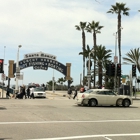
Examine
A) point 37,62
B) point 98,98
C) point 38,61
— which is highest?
point 38,61

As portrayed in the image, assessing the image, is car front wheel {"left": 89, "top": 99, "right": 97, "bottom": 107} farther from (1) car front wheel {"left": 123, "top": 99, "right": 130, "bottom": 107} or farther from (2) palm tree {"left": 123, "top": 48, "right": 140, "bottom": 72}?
(2) palm tree {"left": 123, "top": 48, "right": 140, "bottom": 72}

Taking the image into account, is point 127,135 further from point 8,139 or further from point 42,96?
point 42,96

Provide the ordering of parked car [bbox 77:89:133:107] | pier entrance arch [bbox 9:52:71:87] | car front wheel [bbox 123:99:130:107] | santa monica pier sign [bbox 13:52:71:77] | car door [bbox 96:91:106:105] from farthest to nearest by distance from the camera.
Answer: santa monica pier sign [bbox 13:52:71:77] < pier entrance arch [bbox 9:52:71:87] < car front wheel [bbox 123:99:130:107] < car door [bbox 96:91:106:105] < parked car [bbox 77:89:133:107]

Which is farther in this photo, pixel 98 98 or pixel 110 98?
pixel 110 98

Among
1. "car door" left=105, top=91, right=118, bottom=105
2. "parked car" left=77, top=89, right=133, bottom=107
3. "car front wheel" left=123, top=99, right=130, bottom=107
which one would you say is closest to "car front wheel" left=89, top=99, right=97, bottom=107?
"parked car" left=77, top=89, right=133, bottom=107

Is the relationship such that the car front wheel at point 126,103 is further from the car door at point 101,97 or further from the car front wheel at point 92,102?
the car front wheel at point 92,102

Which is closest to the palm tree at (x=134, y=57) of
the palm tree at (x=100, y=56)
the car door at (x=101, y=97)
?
the palm tree at (x=100, y=56)

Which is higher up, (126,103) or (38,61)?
(38,61)

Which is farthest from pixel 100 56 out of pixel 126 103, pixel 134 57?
pixel 126 103

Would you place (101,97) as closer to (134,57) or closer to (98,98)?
(98,98)

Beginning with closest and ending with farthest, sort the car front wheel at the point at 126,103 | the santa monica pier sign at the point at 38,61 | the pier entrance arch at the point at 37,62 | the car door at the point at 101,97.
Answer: the car door at the point at 101,97 < the car front wheel at the point at 126,103 < the pier entrance arch at the point at 37,62 < the santa monica pier sign at the point at 38,61

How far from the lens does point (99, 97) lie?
24109 mm

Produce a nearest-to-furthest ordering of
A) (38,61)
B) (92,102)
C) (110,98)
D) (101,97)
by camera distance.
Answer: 1. (92,102)
2. (101,97)
3. (110,98)
4. (38,61)

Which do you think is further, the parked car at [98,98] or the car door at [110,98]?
the car door at [110,98]
